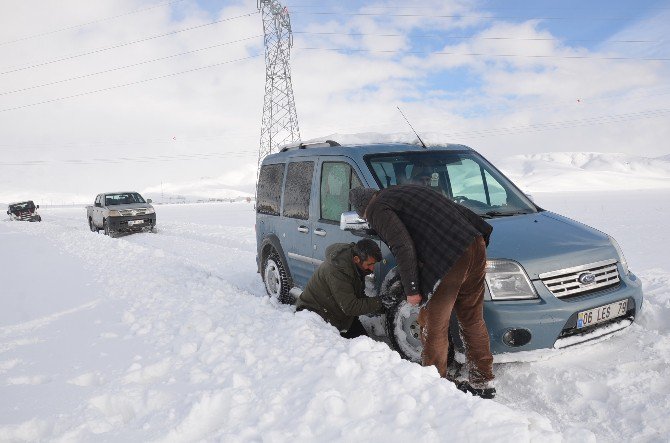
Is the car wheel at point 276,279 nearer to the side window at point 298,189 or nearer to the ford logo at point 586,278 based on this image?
the side window at point 298,189

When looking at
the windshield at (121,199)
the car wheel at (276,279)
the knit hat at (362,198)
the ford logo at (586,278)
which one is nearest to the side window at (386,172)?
the knit hat at (362,198)

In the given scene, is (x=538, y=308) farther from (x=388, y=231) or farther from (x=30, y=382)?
(x=30, y=382)

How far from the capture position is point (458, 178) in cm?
458

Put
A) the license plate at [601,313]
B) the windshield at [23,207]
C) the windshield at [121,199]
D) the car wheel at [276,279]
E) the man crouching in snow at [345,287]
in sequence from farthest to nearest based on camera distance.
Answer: the windshield at [23,207] → the windshield at [121,199] → the car wheel at [276,279] → the man crouching in snow at [345,287] → the license plate at [601,313]

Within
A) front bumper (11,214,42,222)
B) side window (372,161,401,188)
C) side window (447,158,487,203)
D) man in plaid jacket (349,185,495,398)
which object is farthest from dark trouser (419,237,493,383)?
front bumper (11,214,42,222)

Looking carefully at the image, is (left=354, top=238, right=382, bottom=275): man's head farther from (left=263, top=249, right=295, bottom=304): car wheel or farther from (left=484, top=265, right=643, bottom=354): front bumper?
(left=263, top=249, right=295, bottom=304): car wheel

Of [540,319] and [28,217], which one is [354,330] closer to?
[540,319]

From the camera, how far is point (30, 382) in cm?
340

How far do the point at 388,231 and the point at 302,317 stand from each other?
142 cm

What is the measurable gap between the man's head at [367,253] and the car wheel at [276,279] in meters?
2.02

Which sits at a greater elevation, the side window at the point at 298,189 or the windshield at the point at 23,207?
the side window at the point at 298,189

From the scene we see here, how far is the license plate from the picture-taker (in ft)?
10.5

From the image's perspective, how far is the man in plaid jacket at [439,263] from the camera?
289cm

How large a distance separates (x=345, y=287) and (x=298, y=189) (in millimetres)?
1773
